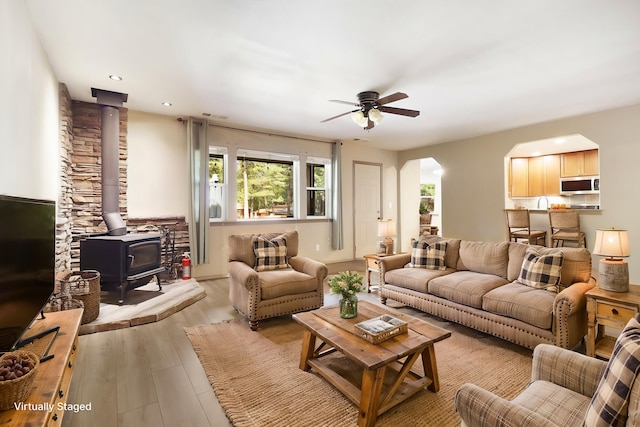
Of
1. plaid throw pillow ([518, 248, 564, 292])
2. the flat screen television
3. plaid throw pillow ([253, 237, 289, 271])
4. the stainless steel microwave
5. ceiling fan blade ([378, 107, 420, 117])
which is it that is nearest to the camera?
the flat screen television

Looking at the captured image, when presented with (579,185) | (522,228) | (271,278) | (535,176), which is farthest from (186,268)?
(579,185)

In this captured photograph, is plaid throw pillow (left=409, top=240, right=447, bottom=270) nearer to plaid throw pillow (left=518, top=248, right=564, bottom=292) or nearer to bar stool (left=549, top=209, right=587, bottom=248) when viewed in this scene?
plaid throw pillow (left=518, top=248, right=564, bottom=292)

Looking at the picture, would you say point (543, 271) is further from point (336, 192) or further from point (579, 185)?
point (579, 185)

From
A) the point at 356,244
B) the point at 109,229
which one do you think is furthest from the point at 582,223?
the point at 109,229

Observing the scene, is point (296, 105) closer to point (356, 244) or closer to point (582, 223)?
point (356, 244)

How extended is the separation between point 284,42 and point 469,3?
4.76 ft

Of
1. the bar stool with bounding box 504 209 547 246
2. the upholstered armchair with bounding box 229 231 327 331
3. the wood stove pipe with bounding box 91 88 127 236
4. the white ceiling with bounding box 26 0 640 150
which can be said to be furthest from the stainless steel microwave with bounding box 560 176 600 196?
the wood stove pipe with bounding box 91 88 127 236

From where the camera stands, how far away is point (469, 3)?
2.18 metres

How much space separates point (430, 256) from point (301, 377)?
7.26 ft

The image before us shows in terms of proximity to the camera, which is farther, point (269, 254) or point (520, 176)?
point (520, 176)

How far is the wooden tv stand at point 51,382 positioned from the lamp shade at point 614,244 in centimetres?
356

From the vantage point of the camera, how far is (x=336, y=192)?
255 inches

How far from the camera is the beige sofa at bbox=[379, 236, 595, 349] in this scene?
2441 mm

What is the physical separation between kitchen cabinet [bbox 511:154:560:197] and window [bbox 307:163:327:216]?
13.9 feet
